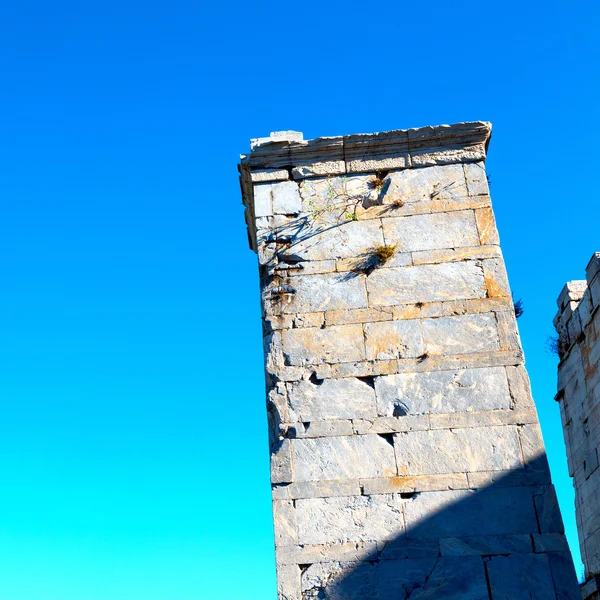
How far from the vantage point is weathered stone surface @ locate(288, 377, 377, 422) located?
6164 mm

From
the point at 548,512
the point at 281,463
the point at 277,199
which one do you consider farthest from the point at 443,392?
the point at 277,199

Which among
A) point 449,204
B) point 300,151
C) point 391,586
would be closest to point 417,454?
point 391,586

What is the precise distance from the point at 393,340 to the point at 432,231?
1.04 meters

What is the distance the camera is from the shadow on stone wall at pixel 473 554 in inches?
220

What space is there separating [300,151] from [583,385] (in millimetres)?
4880

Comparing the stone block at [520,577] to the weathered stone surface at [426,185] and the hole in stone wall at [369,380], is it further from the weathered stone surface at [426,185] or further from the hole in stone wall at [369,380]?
the weathered stone surface at [426,185]

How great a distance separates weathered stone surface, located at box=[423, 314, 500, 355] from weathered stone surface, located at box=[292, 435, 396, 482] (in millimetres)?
888

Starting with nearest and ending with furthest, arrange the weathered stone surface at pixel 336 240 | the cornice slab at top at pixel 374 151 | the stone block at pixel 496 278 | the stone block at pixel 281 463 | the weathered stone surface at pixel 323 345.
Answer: the stone block at pixel 281 463 < the weathered stone surface at pixel 323 345 < the stone block at pixel 496 278 < the weathered stone surface at pixel 336 240 < the cornice slab at top at pixel 374 151

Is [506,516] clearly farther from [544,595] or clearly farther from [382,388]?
[382,388]

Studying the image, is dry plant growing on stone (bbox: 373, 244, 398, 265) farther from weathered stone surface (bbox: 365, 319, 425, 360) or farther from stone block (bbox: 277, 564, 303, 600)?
stone block (bbox: 277, 564, 303, 600)

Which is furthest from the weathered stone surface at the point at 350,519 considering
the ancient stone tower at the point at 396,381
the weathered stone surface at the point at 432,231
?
the weathered stone surface at the point at 432,231

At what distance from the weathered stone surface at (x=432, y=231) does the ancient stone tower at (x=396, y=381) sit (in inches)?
0.5

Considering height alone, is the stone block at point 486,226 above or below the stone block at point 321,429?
above

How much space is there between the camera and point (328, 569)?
570 centimetres
